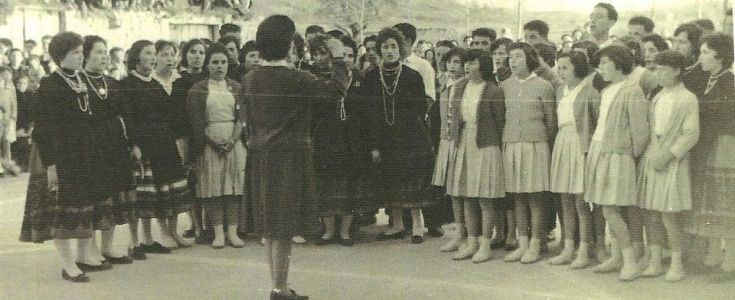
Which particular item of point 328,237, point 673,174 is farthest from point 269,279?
point 673,174

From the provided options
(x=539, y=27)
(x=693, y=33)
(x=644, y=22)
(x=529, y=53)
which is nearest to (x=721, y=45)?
(x=693, y=33)

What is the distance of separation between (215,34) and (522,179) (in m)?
1.33

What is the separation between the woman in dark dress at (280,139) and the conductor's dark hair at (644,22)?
41.8 inches

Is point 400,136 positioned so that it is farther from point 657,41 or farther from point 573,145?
point 657,41

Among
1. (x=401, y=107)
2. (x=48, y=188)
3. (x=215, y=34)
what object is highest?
(x=215, y=34)

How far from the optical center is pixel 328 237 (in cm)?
397

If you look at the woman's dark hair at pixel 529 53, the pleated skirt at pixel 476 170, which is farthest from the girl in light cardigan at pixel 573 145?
the pleated skirt at pixel 476 170

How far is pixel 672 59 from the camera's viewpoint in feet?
9.71

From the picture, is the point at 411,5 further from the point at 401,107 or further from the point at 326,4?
the point at 401,107

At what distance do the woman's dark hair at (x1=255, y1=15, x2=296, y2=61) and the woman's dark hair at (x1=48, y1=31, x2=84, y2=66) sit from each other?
786mm

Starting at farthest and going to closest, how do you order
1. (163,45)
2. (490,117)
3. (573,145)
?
(163,45), (490,117), (573,145)

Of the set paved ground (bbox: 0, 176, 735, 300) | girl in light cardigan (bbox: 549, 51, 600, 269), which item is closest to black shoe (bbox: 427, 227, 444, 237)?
paved ground (bbox: 0, 176, 735, 300)

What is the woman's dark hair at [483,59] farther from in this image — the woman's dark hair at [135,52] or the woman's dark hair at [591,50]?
the woman's dark hair at [135,52]

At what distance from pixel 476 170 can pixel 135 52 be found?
1.43 m
